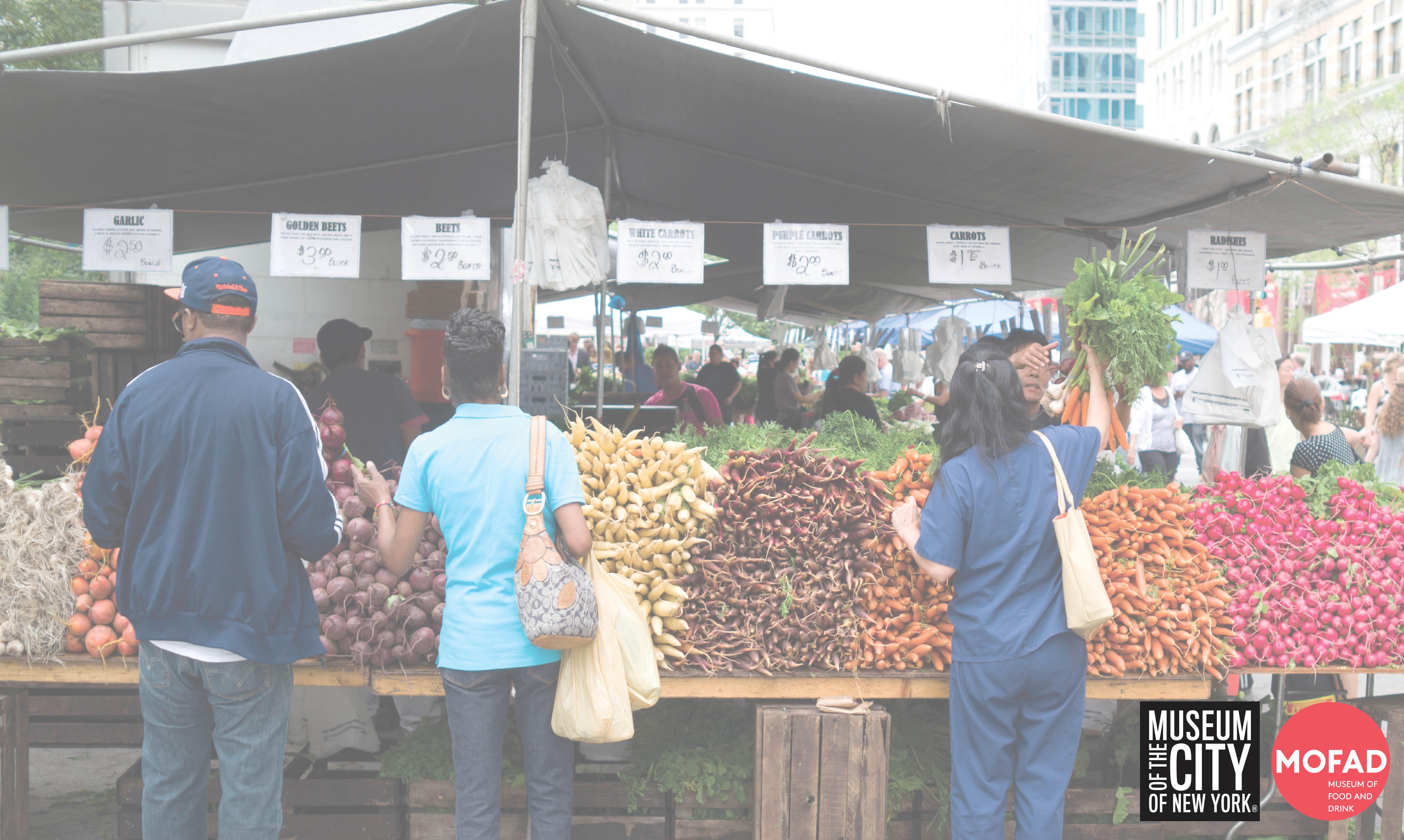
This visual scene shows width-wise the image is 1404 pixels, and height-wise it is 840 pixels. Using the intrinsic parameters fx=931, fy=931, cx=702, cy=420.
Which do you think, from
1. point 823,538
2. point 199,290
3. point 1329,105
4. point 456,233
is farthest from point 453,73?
point 1329,105

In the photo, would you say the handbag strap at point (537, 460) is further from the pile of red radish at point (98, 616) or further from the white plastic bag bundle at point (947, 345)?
the white plastic bag bundle at point (947, 345)

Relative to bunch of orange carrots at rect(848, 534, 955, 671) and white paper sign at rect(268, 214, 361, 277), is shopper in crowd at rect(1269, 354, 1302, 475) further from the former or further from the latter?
white paper sign at rect(268, 214, 361, 277)

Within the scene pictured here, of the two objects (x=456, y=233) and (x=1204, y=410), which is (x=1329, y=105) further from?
(x=456, y=233)

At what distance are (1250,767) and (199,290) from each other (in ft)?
13.8

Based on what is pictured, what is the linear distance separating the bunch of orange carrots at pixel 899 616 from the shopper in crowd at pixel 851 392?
14.9 feet

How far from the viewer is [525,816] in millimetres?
3420

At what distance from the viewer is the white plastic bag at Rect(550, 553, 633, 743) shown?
2.62 m

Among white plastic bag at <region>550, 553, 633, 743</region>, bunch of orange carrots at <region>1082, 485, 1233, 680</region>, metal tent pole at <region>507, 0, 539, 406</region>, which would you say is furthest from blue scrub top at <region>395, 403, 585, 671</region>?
bunch of orange carrots at <region>1082, 485, 1233, 680</region>

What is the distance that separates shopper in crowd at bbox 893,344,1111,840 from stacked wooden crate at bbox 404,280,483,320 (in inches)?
261

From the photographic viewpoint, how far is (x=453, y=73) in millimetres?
4578

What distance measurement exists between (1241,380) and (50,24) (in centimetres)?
1425

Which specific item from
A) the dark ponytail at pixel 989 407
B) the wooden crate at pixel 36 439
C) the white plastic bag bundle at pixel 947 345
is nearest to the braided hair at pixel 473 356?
the dark ponytail at pixel 989 407

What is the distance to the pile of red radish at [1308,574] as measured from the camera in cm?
365

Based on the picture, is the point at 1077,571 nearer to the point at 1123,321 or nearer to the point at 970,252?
the point at 1123,321
